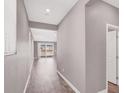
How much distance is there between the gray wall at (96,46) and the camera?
2105 millimetres

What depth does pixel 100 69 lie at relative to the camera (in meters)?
2.33

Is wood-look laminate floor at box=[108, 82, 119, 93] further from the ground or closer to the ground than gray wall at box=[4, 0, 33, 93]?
closer to the ground

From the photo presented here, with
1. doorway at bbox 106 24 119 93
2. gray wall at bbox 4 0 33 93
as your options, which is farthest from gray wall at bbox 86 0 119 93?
gray wall at bbox 4 0 33 93

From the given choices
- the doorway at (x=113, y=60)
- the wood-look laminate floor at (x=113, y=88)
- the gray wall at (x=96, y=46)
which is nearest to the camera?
the gray wall at (x=96, y=46)

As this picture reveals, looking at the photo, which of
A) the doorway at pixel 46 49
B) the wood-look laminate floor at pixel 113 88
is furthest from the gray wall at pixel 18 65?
the doorway at pixel 46 49

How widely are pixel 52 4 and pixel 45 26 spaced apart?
176 cm

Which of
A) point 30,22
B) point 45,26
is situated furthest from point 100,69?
point 30,22

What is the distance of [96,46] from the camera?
7.41ft

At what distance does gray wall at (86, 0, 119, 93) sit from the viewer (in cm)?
211

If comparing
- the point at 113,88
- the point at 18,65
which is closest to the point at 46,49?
the point at 113,88

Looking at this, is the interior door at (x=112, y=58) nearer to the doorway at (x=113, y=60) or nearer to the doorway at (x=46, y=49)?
the doorway at (x=113, y=60)

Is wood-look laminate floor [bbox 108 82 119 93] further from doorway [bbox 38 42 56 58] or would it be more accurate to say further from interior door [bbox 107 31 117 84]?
doorway [bbox 38 42 56 58]

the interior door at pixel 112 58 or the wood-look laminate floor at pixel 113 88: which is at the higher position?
the interior door at pixel 112 58

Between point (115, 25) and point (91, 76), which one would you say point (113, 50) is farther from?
point (91, 76)
